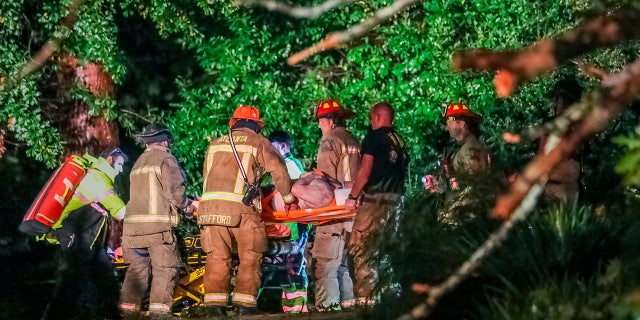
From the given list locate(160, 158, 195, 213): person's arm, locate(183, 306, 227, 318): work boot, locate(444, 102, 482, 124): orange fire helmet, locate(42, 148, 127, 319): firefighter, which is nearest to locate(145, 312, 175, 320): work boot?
locate(183, 306, 227, 318): work boot

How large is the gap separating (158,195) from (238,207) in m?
0.99

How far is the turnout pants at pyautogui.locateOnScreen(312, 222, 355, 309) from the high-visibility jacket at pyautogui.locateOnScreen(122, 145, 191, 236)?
1314 mm

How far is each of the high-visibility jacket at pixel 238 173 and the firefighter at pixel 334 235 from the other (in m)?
0.98

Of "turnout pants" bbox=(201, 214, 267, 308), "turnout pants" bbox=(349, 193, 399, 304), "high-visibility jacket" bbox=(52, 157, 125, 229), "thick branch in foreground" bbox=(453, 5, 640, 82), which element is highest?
"high-visibility jacket" bbox=(52, 157, 125, 229)

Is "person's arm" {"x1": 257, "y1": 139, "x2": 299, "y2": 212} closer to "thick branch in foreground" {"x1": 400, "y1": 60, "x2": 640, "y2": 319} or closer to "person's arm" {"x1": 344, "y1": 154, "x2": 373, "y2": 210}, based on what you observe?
"person's arm" {"x1": 344, "y1": 154, "x2": 373, "y2": 210}

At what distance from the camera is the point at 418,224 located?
8.88m

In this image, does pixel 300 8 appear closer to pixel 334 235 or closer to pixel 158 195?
pixel 158 195

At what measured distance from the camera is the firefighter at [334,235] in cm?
1298

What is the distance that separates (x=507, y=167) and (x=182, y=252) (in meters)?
5.20

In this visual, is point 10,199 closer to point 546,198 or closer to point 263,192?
point 263,192

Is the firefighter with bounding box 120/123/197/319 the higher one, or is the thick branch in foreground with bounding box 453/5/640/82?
the firefighter with bounding box 120/123/197/319

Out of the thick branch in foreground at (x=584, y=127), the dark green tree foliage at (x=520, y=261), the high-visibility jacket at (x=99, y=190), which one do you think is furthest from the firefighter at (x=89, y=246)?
the thick branch in foreground at (x=584, y=127)

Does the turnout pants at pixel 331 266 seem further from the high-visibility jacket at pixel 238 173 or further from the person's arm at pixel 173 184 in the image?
the person's arm at pixel 173 184

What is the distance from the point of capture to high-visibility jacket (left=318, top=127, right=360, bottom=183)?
13000mm
